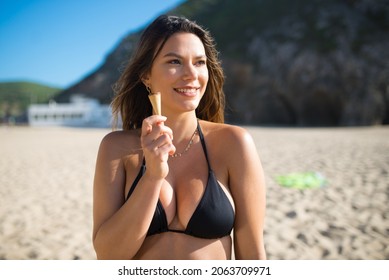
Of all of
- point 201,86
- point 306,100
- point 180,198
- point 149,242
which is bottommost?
point 306,100

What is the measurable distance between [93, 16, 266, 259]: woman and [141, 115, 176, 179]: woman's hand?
0.15 m

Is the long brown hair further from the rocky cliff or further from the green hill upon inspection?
the green hill

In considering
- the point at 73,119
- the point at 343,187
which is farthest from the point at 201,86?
the point at 73,119

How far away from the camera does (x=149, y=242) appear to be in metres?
1.63

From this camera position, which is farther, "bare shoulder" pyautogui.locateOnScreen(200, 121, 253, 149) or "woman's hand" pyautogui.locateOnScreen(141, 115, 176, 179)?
"bare shoulder" pyautogui.locateOnScreen(200, 121, 253, 149)

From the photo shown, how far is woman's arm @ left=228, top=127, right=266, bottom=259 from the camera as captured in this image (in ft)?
5.32

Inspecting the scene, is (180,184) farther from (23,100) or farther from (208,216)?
(23,100)

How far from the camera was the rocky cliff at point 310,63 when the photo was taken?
92.2ft

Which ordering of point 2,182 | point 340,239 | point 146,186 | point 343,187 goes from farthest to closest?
1. point 2,182
2. point 343,187
3. point 340,239
4. point 146,186

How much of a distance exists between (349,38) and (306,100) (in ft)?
23.7

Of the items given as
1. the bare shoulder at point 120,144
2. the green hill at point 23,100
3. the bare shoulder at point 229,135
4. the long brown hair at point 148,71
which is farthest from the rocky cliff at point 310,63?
the bare shoulder at point 120,144

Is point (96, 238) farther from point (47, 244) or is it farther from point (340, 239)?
Result: point (340, 239)

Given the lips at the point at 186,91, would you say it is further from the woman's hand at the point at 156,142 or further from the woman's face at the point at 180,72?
the woman's hand at the point at 156,142

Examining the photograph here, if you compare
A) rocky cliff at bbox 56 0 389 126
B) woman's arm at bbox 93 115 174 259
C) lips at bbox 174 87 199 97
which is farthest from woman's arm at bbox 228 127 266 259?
rocky cliff at bbox 56 0 389 126
